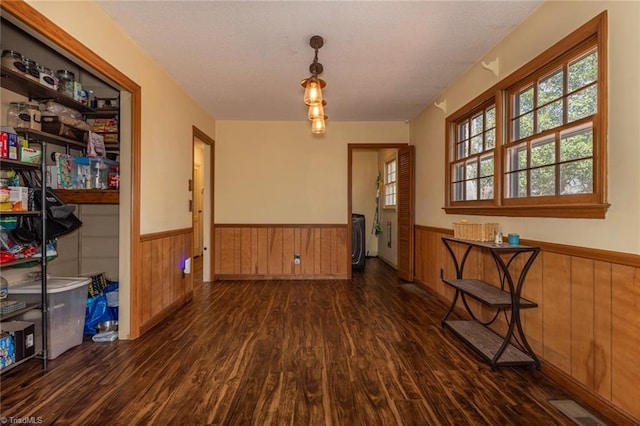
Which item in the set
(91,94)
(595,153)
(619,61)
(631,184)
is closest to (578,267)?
(631,184)

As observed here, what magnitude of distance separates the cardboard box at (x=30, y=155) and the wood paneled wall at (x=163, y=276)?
3.02 feet

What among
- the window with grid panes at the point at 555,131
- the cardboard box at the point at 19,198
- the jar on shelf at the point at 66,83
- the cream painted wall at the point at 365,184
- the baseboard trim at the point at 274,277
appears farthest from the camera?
the cream painted wall at the point at 365,184

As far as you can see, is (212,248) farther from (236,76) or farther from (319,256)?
(236,76)

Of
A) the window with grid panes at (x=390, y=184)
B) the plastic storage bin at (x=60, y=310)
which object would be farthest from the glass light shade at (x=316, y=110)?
the window with grid panes at (x=390, y=184)

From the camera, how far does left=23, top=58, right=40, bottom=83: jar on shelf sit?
2139 millimetres

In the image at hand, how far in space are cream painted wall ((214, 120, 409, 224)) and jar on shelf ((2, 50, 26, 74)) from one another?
2.81 meters

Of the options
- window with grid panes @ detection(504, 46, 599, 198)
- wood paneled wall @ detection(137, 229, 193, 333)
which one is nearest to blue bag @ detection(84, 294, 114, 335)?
wood paneled wall @ detection(137, 229, 193, 333)

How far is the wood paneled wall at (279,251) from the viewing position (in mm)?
4871

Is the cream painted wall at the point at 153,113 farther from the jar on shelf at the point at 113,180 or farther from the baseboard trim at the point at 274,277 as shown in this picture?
the baseboard trim at the point at 274,277

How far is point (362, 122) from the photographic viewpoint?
4918 millimetres

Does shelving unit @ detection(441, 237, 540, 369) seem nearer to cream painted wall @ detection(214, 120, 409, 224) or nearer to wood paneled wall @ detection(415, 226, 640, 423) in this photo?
wood paneled wall @ detection(415, 226, 640, 423)

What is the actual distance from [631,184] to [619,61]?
647 mm

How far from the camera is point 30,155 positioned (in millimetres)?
2098

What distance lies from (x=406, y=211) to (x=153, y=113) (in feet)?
11.8
